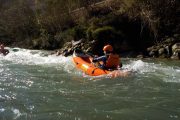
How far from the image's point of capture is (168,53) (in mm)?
20016

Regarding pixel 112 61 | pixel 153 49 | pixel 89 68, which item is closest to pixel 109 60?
pixel 112 61

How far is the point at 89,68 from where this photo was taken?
14.1 meters

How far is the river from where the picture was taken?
28.2 ft

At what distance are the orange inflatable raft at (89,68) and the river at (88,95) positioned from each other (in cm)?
21

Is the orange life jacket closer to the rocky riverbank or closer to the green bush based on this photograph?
the rocky riverbank

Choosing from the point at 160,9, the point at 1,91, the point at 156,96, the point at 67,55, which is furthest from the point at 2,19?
the point at 156,96

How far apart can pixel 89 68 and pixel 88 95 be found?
12.2 feet

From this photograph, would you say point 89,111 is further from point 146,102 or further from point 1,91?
point 1,91

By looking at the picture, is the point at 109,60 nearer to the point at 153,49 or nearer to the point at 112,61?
the point at 112,61

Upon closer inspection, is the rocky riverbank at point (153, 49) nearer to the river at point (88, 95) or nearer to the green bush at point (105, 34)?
the green bush at point (105, 34)

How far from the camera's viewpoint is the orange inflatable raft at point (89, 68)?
1273cm

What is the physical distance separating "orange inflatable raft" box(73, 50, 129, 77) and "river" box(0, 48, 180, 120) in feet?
0.68

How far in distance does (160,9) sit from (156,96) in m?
13.7

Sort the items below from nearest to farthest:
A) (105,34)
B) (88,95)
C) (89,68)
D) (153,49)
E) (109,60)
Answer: (88,95) → (109,60) → (89,68) → (153,49) → (105,34)
